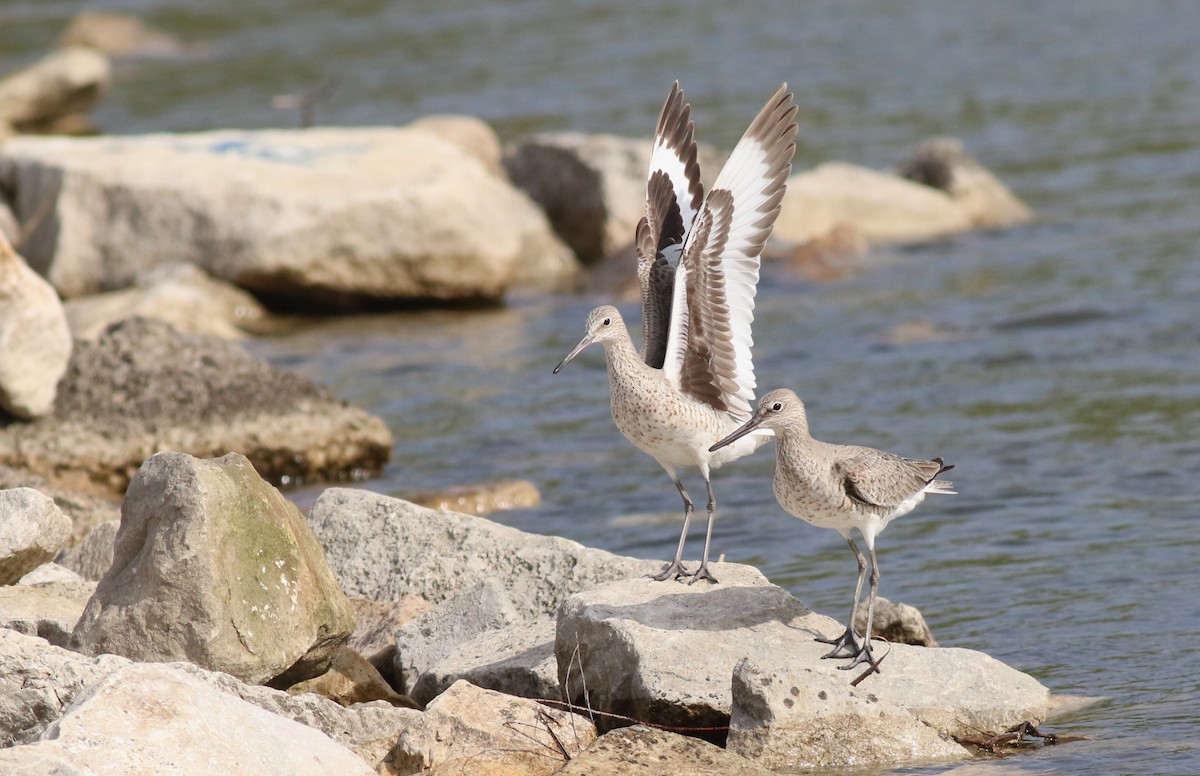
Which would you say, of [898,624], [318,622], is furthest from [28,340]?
[898,624]

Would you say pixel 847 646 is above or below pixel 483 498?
above

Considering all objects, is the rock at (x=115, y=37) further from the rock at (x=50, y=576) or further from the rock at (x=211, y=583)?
the rock at (x=211, y=583)

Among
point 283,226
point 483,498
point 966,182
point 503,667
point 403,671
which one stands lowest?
point 483,498

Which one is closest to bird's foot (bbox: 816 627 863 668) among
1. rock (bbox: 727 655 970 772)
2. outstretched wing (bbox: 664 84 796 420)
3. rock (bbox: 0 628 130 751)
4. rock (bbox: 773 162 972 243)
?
rock (bbox: 727 655 970 772)

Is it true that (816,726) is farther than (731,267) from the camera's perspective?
No

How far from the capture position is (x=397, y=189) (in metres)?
15.6

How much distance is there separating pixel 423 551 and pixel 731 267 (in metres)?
2.04

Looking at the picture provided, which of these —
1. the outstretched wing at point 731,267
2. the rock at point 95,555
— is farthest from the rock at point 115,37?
the outstretched wing at point 731,267

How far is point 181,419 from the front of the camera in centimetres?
1104

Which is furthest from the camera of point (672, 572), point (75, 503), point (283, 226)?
point (283, 226)

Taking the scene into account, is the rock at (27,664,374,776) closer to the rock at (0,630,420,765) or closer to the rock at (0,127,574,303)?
the rock at (0,630,420,765)

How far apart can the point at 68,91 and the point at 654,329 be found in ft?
55.8

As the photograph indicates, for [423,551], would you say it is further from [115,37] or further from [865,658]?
[115,37]

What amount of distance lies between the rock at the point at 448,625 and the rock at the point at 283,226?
26.7ft
